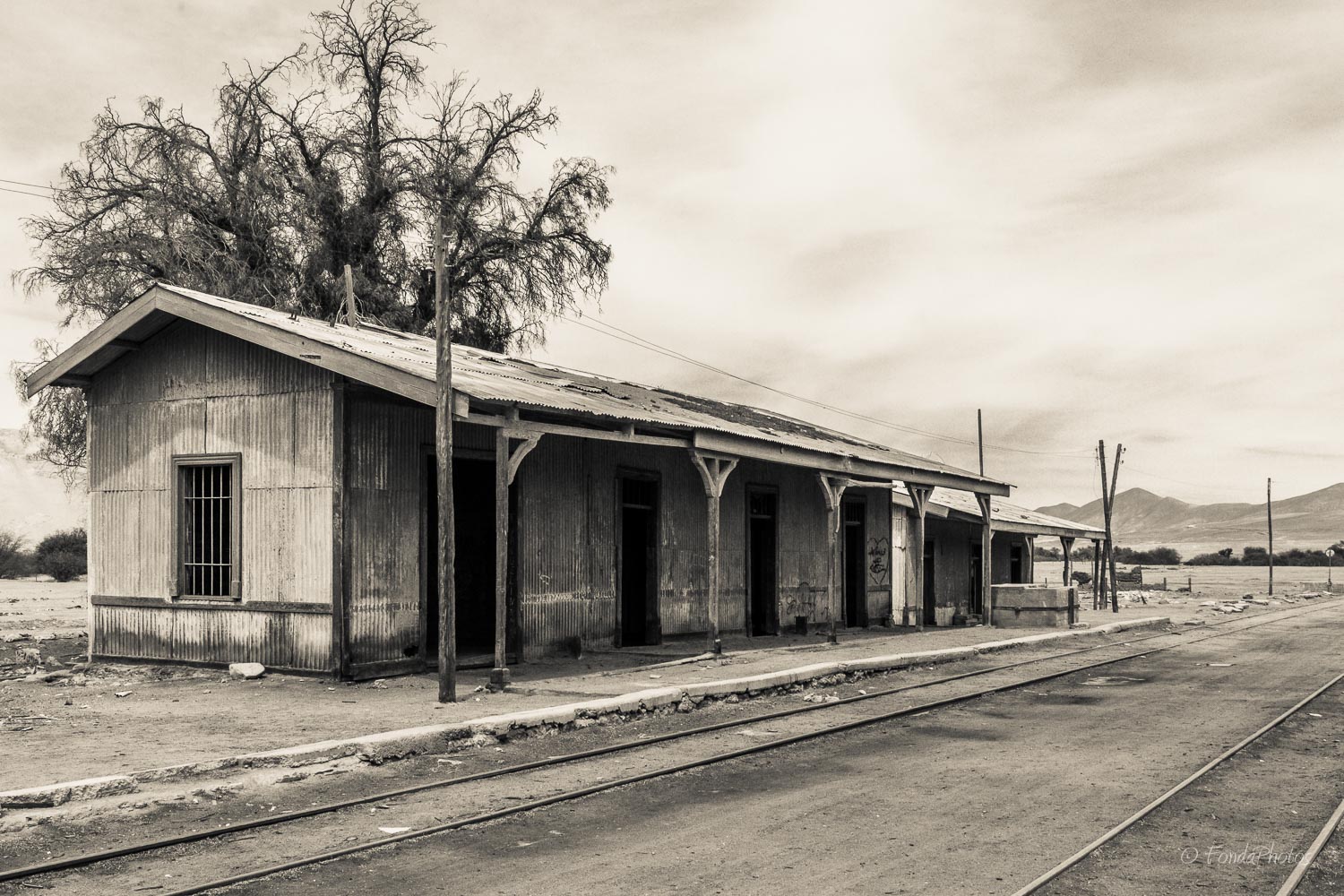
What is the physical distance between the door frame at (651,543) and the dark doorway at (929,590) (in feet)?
42.7

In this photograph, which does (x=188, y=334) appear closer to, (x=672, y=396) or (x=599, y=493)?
(x=599, y=493)

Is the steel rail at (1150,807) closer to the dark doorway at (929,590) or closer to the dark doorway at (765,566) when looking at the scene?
the dark doorway at (765,566)

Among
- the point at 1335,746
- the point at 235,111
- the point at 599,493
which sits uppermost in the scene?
the point at 235,111

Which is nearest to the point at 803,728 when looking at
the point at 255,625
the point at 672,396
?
the point at 255,625

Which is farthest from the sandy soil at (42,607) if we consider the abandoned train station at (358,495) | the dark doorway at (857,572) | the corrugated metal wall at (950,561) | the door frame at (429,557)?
the corrugated metal wall at (950,561)

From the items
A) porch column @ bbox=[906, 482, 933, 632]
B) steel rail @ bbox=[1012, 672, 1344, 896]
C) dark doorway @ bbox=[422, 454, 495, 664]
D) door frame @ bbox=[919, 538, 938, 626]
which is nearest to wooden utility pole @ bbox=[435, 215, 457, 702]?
dark doorway @ bbox=[422, 454, 495, 664]

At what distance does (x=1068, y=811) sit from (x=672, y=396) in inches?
623

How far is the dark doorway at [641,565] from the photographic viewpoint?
720 inches

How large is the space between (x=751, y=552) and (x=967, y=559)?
44.6 ft

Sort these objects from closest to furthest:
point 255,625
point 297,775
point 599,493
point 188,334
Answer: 1. point 297,775
2. point 255,625
3. point 188,334
4. point 599,493

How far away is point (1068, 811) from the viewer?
24.0 feet

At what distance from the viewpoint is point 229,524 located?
46.8ft

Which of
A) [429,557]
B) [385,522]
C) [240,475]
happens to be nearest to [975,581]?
[429,557]

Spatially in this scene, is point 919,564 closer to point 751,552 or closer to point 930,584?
point 930,584
